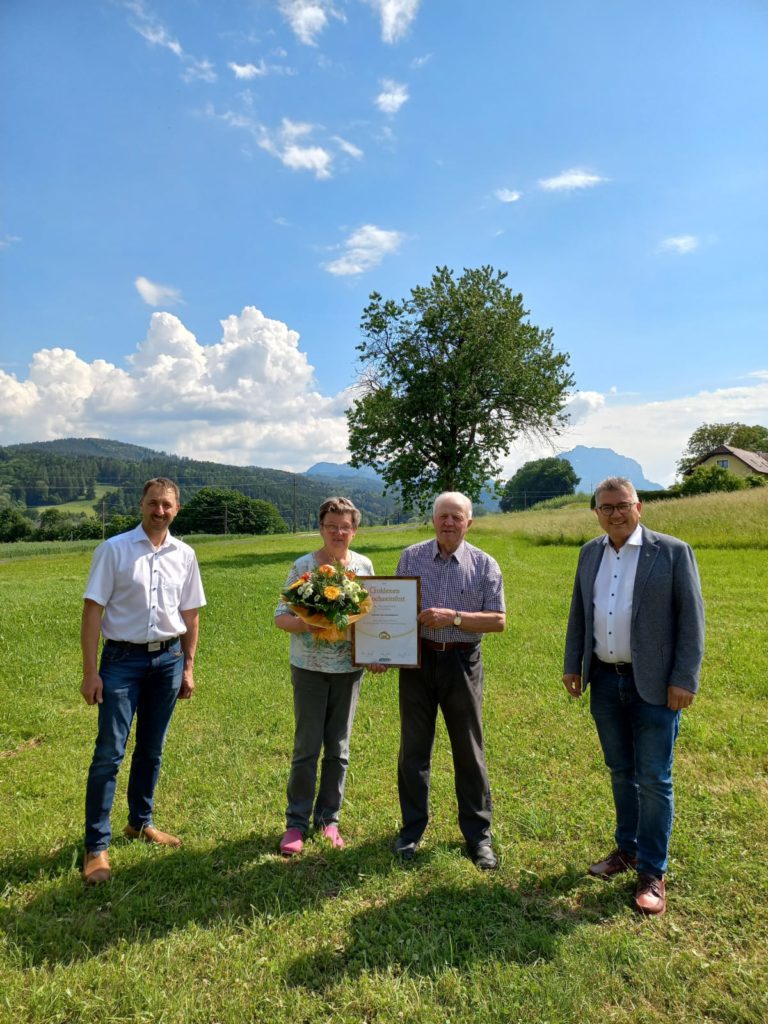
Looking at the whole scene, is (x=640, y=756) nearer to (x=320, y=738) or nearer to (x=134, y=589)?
(x=320, y=738)

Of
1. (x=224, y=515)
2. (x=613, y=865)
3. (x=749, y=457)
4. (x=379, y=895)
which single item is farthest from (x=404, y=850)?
(x=224, y=515)

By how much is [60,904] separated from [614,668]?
3.95 metres

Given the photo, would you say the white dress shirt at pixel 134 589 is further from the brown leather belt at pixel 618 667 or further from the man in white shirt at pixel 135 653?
the brown leather belt at pixel 618 667

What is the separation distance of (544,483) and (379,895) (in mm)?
108704

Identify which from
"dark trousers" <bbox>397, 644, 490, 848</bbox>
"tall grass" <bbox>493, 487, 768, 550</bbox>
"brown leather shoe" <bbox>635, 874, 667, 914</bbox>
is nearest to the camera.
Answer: "brown leather shoe" <bbox>635, 874, 667, 914</bbox>

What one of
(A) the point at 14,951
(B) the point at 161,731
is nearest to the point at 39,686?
(B) the point at 161,731

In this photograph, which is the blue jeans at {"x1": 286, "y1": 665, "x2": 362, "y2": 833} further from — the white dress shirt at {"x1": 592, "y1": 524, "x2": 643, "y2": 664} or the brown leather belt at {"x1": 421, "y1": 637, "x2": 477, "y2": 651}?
the white dress shirt at {"x1": 592, "y1": 524, "x2": 643, "y2": 664}

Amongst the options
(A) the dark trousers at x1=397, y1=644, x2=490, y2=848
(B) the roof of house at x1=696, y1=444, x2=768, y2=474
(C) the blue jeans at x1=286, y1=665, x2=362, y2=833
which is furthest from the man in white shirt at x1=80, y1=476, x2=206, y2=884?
(B) the roof of house at x1=696, y1=444, x2=768, y2=474

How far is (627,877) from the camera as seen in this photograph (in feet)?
13.2

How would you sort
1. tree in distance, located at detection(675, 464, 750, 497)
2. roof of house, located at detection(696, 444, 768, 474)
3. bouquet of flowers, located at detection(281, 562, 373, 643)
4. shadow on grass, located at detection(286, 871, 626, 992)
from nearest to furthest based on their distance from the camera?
shadow on grass, located at detection(286, 871, 626, 992), bouquet of flowers, located at detection(281, 562, 373, 643), tree in distance, located at detection(675, 464, 750, 497), roof of house, located at detection(696, 444, 768, 474)

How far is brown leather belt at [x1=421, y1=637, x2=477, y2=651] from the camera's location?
4.17m

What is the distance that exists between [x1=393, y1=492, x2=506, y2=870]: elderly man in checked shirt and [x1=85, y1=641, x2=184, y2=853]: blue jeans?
1.78 meters

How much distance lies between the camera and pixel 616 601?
389 cm

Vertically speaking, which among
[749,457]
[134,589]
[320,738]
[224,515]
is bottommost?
[224,515]
